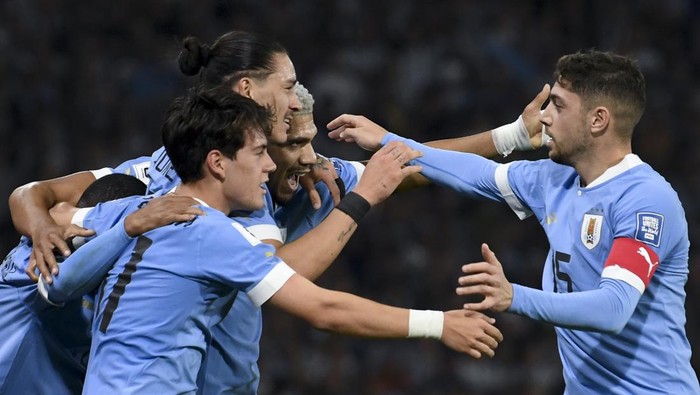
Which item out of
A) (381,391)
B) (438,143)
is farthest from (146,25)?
(438,143)

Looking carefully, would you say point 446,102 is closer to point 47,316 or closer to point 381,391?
point 381,391

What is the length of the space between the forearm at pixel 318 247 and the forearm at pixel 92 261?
2.06 ft

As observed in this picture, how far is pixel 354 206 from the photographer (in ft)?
12.7

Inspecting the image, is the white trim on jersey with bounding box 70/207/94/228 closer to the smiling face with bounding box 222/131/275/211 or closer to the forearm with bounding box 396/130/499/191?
the smiling face with bounding box 222/131/275/211

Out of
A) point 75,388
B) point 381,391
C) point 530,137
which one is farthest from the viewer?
point 381,391

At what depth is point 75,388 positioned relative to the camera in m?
4.10

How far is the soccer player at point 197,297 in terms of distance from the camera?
3.28m

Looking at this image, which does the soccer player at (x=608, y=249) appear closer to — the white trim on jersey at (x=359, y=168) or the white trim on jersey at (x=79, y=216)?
the white trim on jersey at (x=359, y=168)

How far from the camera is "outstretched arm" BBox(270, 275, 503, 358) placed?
330 cm

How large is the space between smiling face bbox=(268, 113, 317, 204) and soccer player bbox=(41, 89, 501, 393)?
577 millimetres

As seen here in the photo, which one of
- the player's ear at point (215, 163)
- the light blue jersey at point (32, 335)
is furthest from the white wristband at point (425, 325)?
the light blue jersey at point (32, 335)

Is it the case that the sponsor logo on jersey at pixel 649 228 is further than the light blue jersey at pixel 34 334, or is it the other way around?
the light blue jersey at pixel 34 334

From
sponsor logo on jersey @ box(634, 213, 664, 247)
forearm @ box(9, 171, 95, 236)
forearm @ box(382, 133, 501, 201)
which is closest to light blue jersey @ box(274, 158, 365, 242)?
forearm @ box(382, 133, 501, 201)

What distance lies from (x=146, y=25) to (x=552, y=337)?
4.00 meters
